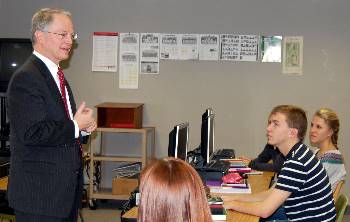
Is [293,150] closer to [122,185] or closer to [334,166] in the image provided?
[334,166]

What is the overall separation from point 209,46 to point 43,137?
3542mm

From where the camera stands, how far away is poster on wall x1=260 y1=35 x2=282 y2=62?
5.46 metres

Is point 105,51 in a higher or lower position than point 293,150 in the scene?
higher

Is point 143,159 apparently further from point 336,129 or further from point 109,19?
point 336,129

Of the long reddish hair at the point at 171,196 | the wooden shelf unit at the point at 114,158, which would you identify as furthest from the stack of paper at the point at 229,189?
the wooden shelf unit at the point at 114,158

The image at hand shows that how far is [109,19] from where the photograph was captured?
5594 mm

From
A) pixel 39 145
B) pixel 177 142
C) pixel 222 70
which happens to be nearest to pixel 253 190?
pixel 177 142

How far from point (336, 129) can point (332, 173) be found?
1.45ft

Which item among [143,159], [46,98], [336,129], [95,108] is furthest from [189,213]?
[95,108]

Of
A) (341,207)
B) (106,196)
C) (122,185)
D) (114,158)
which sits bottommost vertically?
(106,196)

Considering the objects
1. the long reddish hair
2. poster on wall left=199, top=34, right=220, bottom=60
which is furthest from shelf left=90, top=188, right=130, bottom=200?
the long reddish hair

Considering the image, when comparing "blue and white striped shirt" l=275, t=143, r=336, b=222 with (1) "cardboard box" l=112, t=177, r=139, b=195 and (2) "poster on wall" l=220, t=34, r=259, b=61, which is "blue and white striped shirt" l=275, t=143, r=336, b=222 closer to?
(1) "cardboard box" l=112, t=177, r=139, b=195

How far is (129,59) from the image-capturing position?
561 centimetres

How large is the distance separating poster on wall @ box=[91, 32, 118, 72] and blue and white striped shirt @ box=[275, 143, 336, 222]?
3317 mm
